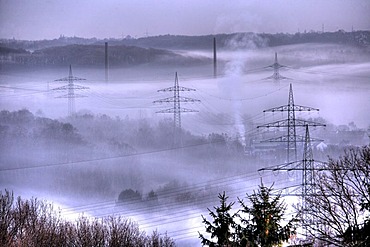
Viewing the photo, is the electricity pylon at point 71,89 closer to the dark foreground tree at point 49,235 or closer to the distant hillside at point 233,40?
the distant hillside at point 233,40

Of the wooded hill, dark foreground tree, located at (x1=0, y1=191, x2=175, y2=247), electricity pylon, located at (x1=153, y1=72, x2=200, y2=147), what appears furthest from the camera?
the wooded hill

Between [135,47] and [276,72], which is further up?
[135,47]

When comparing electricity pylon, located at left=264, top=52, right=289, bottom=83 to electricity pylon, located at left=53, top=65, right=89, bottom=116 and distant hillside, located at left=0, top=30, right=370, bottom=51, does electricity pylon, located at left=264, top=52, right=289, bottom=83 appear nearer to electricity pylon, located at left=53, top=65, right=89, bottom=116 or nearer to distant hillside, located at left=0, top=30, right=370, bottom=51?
distant hillside, located at left=0, top=30, right=370, bottom=51

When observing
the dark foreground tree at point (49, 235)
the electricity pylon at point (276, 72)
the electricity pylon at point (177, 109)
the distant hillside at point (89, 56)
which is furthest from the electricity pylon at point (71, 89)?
the dark foreground tree at point (49, 235)

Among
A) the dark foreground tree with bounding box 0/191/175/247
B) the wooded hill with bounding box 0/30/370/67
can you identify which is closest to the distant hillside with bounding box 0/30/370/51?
the wooded hill with bounding box 0/30/370/67

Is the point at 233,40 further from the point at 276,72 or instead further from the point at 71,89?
the point at 71,89

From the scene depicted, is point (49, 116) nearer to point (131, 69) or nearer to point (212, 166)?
point (131, 69)

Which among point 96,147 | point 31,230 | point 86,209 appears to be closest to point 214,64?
point 96,147

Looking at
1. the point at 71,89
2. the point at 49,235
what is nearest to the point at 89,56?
the point at 71,89
